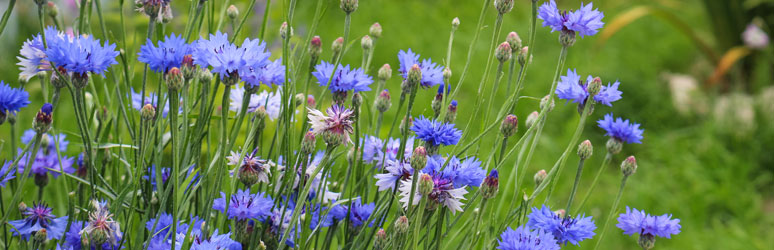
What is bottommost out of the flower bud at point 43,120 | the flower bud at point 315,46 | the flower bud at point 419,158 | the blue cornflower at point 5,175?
the blue cornflower at point 5,175

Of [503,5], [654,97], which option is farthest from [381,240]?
[654,97]

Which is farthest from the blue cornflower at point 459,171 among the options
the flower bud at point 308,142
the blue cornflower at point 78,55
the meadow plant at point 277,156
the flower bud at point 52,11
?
the flower bud at point 52,11

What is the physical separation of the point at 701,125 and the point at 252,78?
7.51ft

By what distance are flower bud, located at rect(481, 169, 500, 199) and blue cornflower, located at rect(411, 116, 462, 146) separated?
0.24ft

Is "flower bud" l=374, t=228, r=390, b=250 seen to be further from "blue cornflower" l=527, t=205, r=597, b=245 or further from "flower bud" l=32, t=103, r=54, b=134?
"flower bud" l=32, t=103, r=54, b=134

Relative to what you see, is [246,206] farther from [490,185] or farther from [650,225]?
[650,225]

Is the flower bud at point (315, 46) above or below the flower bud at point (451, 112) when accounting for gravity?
above

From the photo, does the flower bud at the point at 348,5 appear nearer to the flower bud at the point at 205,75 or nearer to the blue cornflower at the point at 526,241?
the flower bud at the point at 205,75

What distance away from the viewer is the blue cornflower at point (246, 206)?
2.43 feet

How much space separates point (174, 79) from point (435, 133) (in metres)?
0.27

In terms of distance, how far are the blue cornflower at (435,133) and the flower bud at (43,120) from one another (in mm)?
383

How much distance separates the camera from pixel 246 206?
75 centimetres

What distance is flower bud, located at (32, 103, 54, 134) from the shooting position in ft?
2.38

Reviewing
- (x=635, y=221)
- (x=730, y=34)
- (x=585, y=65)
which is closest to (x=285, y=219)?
(x=635, y=221)
